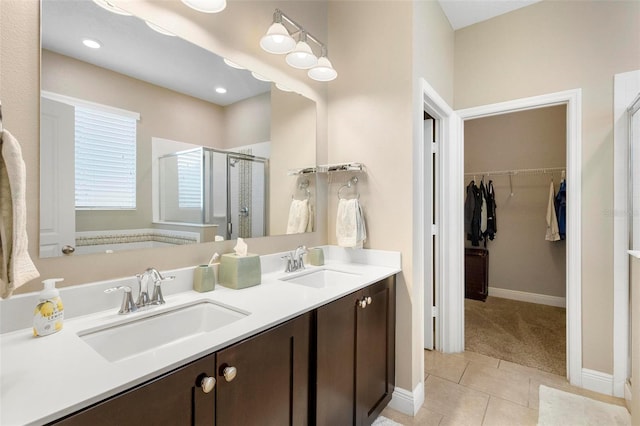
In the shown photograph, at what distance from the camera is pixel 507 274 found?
160 inches

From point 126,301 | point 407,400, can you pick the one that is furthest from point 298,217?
point 407,400

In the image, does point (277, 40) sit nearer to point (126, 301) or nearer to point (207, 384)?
point (126, 301)

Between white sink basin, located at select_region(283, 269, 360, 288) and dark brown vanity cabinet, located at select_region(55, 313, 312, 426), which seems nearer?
dark brown vanity cabinet, located at select_region(55, 313, 312, 426)

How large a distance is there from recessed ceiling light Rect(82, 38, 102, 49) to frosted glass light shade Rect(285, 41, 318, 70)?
97 cm

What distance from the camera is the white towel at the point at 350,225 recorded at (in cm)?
200

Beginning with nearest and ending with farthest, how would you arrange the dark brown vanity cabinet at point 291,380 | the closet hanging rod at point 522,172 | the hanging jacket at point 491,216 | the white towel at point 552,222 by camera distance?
the dark brown vanity cabinet at point 291,380
the white towel at point 552,222
the closet hanging rod at point 522,172
the hanging jacket at point 491,216

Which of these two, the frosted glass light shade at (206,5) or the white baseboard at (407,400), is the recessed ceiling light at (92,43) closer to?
the frosted glass light shade at (206,5)

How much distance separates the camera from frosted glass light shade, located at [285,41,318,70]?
5.87ft

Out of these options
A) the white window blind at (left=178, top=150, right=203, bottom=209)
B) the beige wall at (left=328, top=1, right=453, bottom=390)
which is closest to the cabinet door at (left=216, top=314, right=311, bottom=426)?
the white window blind at (left=178, top=150, right=203, bottom=209)

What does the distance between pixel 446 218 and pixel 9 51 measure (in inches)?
108

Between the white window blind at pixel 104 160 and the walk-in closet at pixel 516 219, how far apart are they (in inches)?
134

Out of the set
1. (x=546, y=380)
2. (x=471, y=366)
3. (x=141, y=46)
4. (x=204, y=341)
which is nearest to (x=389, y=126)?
(x=141, y=46)

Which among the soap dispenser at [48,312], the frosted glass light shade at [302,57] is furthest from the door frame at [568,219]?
the soap dispenser at [48,312]

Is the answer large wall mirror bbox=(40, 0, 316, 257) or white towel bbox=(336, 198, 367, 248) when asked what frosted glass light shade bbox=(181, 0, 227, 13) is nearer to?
large wall mirror bbox=(40, 0, 316, 257)
